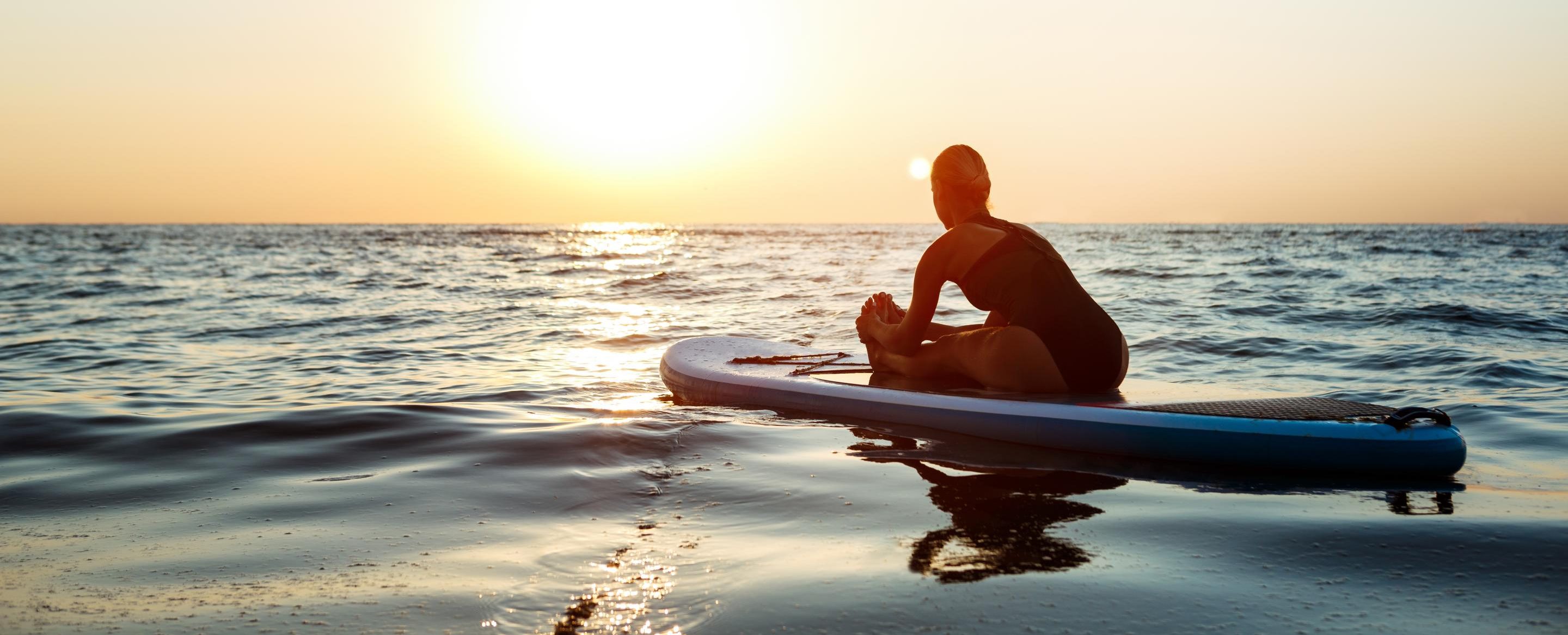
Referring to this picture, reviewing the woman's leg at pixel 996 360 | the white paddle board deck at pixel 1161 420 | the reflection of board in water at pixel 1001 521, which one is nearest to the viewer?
the reflection of board in water at pixel 1001 521

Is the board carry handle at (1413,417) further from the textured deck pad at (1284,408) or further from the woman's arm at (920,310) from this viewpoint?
the woman's arm at (920,310)

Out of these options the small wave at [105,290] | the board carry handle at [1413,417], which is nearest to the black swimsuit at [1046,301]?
the board carry handle at [1413,417]

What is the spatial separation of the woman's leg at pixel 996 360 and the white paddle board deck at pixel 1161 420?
12cm

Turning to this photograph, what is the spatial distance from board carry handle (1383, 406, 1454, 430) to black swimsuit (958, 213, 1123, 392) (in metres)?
1.21

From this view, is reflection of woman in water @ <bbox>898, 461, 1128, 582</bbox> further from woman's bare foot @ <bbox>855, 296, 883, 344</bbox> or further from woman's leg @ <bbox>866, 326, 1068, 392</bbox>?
woman's bare foot @ <bbox>855, 296, 883, 344</bbox>

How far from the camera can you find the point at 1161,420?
13.8 feet

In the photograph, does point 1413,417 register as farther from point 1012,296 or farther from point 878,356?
point 878,356

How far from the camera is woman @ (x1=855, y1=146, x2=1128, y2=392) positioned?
469 centimetres

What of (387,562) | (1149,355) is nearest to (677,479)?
(387,562)

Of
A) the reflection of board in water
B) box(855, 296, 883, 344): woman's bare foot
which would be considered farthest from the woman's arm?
the reflection of board in water

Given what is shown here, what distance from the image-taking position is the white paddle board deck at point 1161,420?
3.85 m

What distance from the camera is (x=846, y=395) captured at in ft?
17.3

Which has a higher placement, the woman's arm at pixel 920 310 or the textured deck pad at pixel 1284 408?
the woman's arm at pixel 920 310

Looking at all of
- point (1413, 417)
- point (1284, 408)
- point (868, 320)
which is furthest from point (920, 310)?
point (1413, 417)
